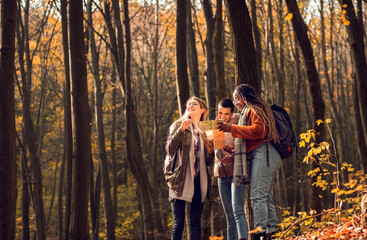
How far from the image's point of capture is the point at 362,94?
888 centimetres

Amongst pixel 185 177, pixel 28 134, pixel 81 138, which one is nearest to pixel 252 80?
pixel 185 177

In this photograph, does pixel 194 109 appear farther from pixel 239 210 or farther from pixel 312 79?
pixel 312 79

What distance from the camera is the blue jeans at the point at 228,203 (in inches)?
198

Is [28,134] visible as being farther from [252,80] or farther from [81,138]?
[252,80]

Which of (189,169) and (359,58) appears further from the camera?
(359,58)

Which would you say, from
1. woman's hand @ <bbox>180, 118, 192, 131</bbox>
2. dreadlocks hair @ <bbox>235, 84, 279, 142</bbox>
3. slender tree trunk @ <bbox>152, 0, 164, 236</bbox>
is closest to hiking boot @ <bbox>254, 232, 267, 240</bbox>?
dreadlocks hair @ <bbox>235, 84, 279, 142</bbox>

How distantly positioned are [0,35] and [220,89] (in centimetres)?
413

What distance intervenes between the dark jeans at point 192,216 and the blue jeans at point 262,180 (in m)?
0.76

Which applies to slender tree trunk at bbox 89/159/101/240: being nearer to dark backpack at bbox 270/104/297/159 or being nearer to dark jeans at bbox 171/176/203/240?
dark jeans at bbox 171/176/203/240

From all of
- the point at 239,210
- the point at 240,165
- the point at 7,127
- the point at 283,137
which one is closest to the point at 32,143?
the point at 7,127

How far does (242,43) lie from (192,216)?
2345 millimetres

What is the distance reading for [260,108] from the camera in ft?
14.7

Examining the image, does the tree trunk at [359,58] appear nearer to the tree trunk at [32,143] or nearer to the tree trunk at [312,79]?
the tree trunk at [312,79]

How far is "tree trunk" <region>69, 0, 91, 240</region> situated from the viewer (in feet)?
21.5
